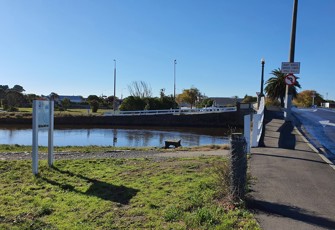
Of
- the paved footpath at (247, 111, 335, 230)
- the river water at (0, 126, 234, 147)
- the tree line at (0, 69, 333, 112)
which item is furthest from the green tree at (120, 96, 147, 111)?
the paved footpath at (247, 111, 335, 230)

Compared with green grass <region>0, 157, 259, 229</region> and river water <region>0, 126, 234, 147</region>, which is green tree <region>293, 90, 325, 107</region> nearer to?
river water <region>0, 126, 234, 147</region>

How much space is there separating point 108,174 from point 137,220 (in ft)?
12.3

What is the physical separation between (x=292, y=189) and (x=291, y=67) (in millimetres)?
10544

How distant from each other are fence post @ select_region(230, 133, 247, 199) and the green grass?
11.9 inches

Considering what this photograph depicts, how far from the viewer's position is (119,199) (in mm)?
6637

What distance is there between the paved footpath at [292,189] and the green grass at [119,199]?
0.50 m

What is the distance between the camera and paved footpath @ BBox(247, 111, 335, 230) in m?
5.00

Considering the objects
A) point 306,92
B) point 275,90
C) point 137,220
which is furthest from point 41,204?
point 306,92

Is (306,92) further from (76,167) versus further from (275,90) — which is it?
(76,167)

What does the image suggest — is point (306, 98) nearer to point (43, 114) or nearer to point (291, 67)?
point (291, 67)

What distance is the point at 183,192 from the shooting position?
6551 millimetres

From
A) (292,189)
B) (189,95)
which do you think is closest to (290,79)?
(292,189)

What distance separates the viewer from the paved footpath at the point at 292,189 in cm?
500

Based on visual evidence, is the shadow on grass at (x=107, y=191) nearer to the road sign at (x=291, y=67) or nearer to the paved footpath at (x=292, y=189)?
the paved footpath at (x=292, y=189)
